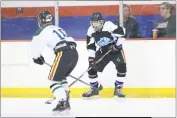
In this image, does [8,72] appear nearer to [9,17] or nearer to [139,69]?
[9,17]

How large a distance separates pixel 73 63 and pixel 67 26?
1226 millimetres

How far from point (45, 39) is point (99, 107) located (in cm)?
83

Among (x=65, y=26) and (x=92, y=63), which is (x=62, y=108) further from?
(x=65, y=26)

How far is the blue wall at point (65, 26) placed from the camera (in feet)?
16.2

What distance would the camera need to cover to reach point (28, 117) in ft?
12.2

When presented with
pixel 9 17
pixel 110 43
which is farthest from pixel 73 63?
pixel 9 17

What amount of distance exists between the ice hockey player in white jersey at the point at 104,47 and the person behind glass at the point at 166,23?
51 centimetres

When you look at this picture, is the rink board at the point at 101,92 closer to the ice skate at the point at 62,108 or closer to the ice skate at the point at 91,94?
the ice skate at the point at 91,94

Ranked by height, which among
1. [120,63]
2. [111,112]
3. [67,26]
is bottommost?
[111,112]

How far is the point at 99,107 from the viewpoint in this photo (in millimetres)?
4230

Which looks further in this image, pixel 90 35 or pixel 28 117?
pixel 90 35

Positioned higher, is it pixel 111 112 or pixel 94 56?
pixel 94 56

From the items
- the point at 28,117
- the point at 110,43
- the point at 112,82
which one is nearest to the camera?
the point at 28,117

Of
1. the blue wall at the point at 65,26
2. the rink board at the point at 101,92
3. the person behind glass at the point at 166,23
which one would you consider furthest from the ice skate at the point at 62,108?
the person behind glass at the point at 166,23
